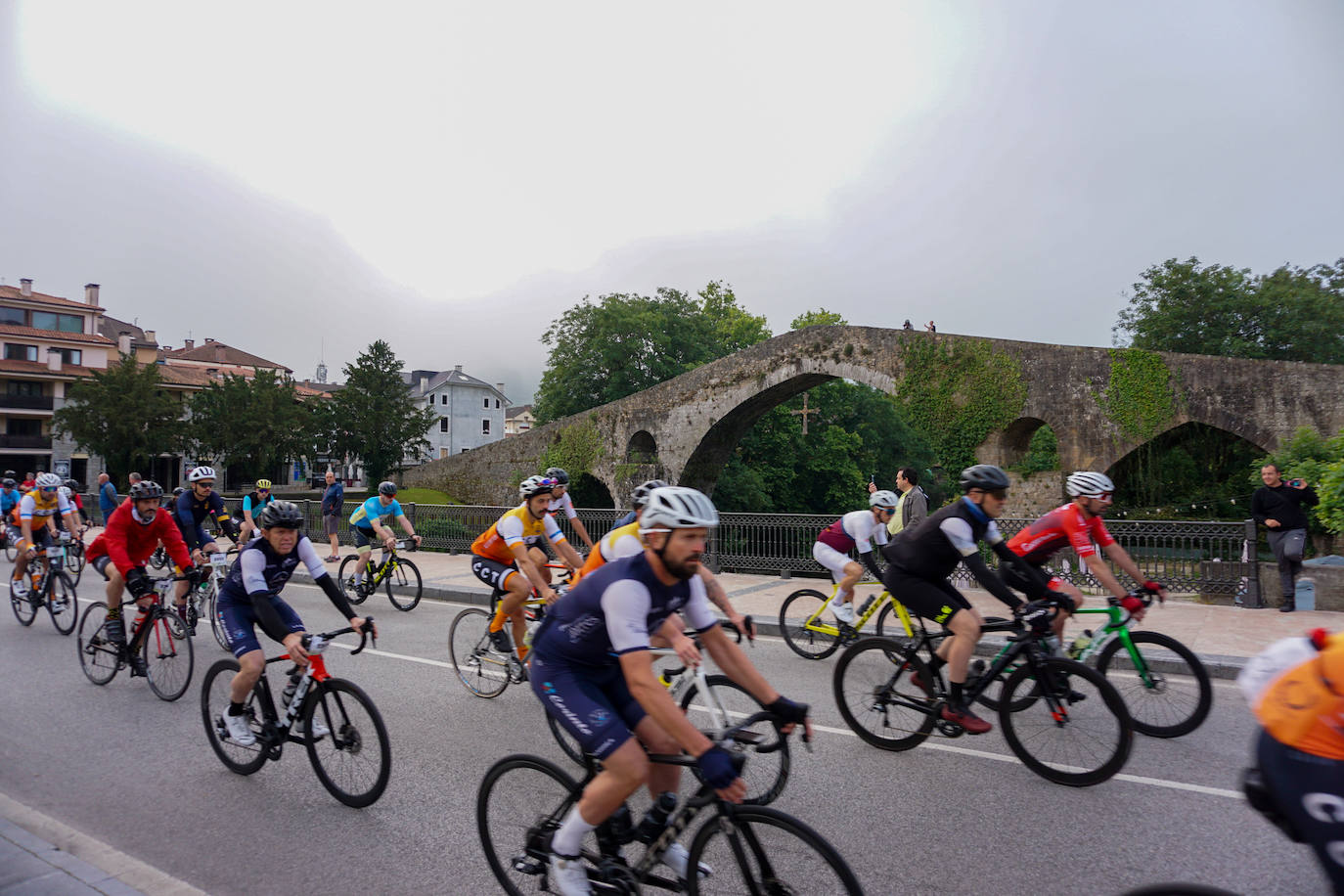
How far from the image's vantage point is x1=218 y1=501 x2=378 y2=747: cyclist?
4598 millimetres

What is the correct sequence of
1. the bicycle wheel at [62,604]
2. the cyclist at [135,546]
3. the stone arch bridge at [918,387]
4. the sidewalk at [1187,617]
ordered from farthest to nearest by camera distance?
the stone arch bridge at [918,387] → the bicycle wheel at [62,604] → the sidewalk at [1187,617] → the cyclist at [135,546]

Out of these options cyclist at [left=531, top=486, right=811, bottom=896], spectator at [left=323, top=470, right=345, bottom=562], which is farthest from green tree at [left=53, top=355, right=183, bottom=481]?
cyclist at [left=531, top=486, right=811, bottom=896]

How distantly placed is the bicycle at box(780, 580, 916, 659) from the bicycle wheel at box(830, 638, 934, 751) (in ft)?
6.31

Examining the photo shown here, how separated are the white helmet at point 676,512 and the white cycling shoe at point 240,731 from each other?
129 inches

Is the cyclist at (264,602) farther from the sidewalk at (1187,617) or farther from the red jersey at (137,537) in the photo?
the sidewalk at (1187,617)

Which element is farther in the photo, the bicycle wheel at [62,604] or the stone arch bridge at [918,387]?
the stone arch bridge at [918,387]

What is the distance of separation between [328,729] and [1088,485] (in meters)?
5.25

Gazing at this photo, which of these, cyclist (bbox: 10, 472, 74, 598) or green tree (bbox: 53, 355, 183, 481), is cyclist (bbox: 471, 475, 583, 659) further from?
green tree (bbox: 53, 355, 183, 481)

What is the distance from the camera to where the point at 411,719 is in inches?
240

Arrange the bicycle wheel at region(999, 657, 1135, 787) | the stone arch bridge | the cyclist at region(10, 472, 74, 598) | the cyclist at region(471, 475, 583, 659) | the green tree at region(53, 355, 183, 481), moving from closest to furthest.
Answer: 1. the bicycle wheel at region(999, 657, 1135, 787)
2. the cyclist at region(471, 475, 583, 659)
3. the cyclist at region(10, 472, 74, 598)
4. the stone arch bridge
5. the green tree at region(53, 355, 183, 481)

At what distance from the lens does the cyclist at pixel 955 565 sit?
16.2 ft

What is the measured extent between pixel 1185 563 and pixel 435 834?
1096cm

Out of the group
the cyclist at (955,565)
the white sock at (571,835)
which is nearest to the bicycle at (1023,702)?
the cyclist at (955,565)

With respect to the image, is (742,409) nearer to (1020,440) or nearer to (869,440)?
(1020,440)
